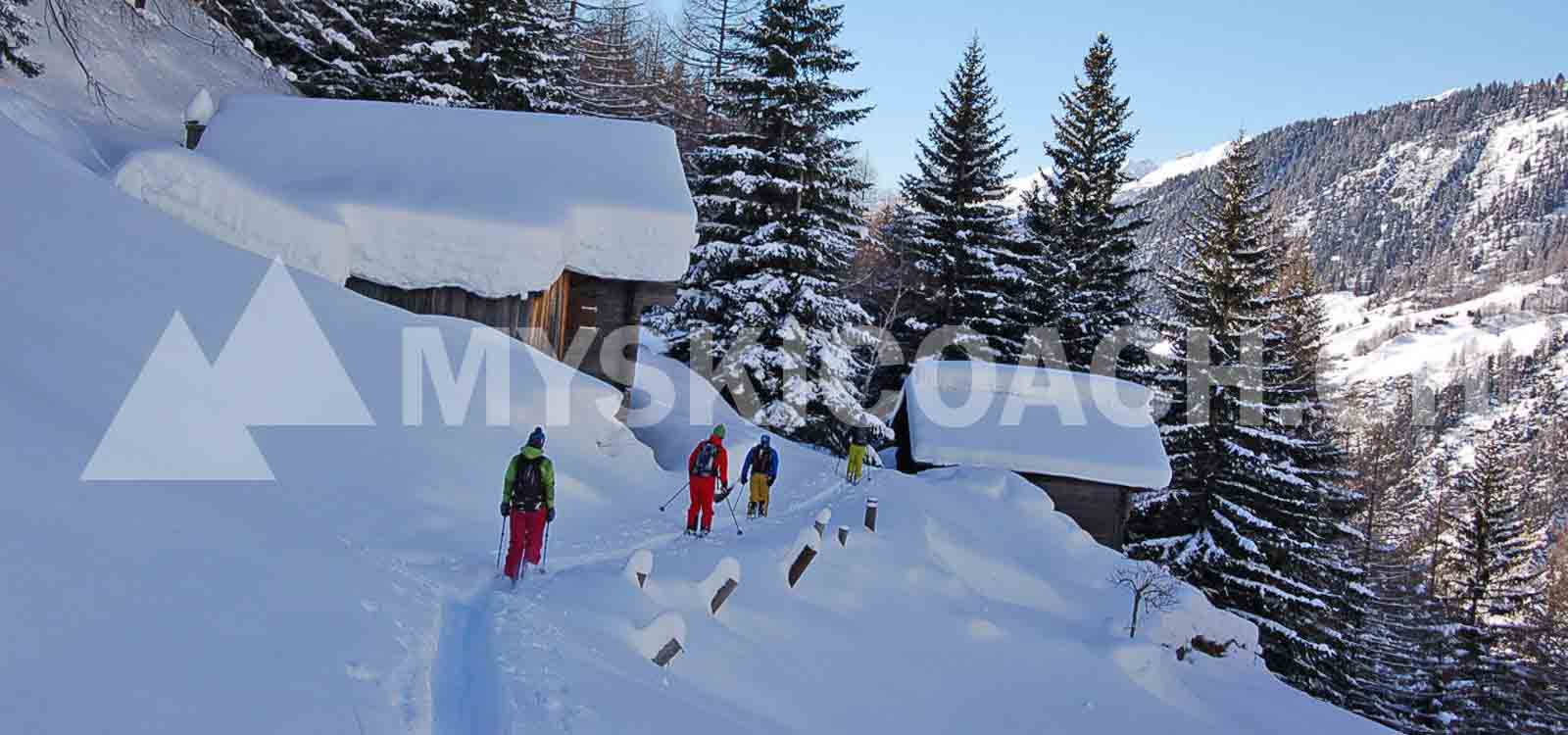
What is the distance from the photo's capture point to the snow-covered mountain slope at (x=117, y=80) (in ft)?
45.9

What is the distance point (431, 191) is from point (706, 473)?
7146 millimetres

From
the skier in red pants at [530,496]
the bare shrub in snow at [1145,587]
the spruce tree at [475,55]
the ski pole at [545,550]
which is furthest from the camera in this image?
the spruce tree at [475,55]

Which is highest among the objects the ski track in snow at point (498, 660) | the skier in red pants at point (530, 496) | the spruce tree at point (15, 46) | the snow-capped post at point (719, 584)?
the spruce tree at point (15, 46)

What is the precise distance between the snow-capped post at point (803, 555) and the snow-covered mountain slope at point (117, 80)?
10.2 meters

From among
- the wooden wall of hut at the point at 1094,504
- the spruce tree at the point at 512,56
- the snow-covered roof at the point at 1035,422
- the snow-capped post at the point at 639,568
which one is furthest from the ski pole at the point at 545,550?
the spruce tree at the point at 512,56

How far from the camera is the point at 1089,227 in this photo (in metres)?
28.9

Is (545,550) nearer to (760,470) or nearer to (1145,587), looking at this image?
(760,470)

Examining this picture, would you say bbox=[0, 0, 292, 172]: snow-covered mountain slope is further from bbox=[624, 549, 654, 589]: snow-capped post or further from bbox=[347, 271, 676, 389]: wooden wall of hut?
bbox=[624, 549, 654, 589]: snow-capped post

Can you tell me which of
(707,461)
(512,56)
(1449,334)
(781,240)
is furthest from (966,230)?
(1449,334)

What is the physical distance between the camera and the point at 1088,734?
9219mm

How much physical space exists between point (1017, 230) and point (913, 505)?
1692cm

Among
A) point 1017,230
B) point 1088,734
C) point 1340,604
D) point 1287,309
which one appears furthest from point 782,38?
point 1340,604

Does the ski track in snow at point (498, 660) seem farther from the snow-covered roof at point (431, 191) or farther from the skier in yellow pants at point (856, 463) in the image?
the skier in yellow pants at point (856, 463)

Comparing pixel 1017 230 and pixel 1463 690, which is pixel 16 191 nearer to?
pixel 1017 230
